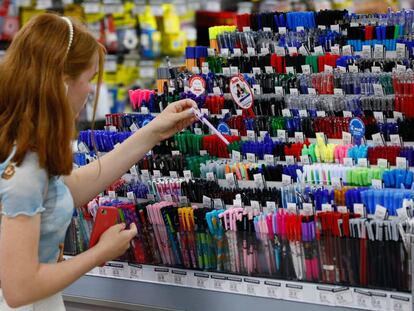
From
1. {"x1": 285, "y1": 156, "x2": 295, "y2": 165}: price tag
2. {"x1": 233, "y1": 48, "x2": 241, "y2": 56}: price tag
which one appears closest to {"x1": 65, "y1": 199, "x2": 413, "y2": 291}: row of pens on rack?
{"x1": 285, "y1": 156, "x2": 295, "y2": 165}: price tag

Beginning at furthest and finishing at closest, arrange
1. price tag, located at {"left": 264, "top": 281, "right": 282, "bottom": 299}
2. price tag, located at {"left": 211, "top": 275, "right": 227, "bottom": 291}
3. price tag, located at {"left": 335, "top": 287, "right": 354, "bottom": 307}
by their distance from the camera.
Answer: price tag, located at {"left": 211, "top": 275, "right": 227, "bottom": 291}
price tag, located at {"left": 264, "top": 281, "right": 282, "bottom": 299}
price tag, located at {"left": 335, "top": 287, "right": 354, "bottom": 307}

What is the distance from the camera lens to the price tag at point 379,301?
240 cm

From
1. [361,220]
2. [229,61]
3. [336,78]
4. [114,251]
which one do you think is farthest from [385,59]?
[114,251]

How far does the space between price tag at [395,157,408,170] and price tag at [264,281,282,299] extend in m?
0.59

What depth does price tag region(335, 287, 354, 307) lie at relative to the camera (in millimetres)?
2467

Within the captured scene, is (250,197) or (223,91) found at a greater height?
(223,91)

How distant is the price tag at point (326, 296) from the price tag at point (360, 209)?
0.88 ft

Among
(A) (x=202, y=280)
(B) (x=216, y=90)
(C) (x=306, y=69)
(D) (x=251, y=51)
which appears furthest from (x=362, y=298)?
(D) (x=251, y=51)

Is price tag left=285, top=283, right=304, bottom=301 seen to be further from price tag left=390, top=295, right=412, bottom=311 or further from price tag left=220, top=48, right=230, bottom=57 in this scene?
price tag left=220, top=48, right=230, bottom=57

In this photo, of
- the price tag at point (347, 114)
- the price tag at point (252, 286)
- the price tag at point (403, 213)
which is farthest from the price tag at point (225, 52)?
the price tag at point (403, 213)

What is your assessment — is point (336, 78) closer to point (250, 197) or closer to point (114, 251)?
point (250, 197)

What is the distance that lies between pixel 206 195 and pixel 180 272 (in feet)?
0.98

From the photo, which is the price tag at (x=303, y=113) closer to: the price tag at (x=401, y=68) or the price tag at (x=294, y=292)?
the price tag at (x=401, y=68)

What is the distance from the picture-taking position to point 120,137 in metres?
3.23
